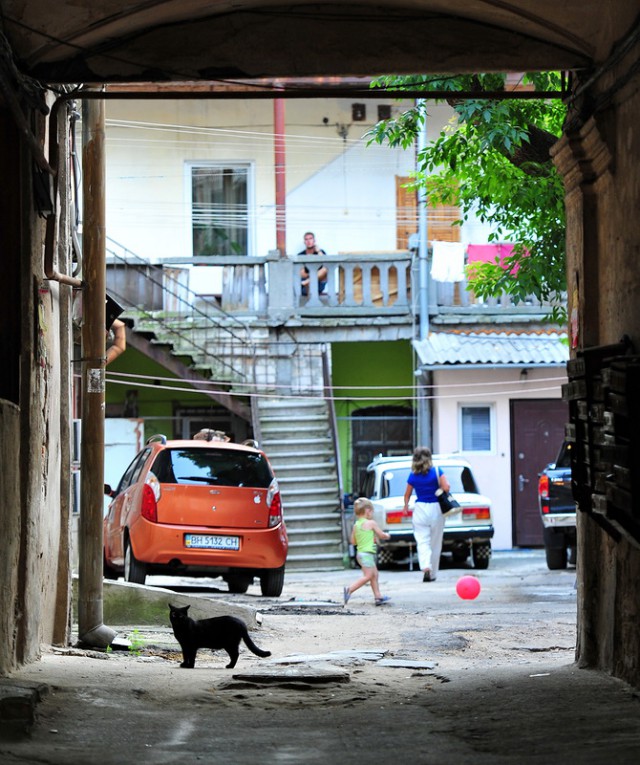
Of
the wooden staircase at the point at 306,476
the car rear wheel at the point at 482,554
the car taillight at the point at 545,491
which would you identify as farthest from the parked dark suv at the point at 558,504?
the wooden staircase at the point at 306,476

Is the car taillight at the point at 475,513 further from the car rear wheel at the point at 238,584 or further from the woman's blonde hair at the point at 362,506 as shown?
the car rear wheel at the point at 238,584

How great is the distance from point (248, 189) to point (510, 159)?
14915 millimetres

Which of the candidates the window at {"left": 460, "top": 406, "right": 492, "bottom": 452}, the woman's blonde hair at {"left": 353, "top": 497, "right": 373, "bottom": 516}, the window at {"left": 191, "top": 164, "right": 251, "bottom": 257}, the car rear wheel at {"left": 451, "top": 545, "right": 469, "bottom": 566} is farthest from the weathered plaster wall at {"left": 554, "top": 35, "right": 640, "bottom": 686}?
the window at {"left": 191, "top": 164, "right": 251, "bottom": 257}

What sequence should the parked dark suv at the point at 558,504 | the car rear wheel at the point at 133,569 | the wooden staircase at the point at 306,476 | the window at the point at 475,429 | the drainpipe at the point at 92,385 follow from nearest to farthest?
1. the drainpipe at the point at 92,385
2. the car rear wheel at the point at 133,569
3. the parked dark suv at the point at 558,504
4. the wooden staircase at the point at 306,476
5. the window at the point at 475,429

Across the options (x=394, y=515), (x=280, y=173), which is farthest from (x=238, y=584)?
(x=280, y=173)

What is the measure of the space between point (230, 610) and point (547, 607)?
152 inches

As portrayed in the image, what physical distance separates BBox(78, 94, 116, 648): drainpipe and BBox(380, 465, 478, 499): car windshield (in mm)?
11733

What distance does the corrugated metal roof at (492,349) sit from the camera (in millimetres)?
24516

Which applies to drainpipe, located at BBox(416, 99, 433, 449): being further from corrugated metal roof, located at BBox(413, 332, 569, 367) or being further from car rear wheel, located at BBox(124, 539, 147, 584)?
car rear wheel, located at BBox(124, 539, 147, 584)

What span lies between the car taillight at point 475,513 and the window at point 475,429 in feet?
15.1

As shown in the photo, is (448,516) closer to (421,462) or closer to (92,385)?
(421,462)

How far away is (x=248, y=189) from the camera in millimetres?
28062

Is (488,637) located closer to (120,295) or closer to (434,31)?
(434,31)

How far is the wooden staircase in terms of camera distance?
74.7 ft
